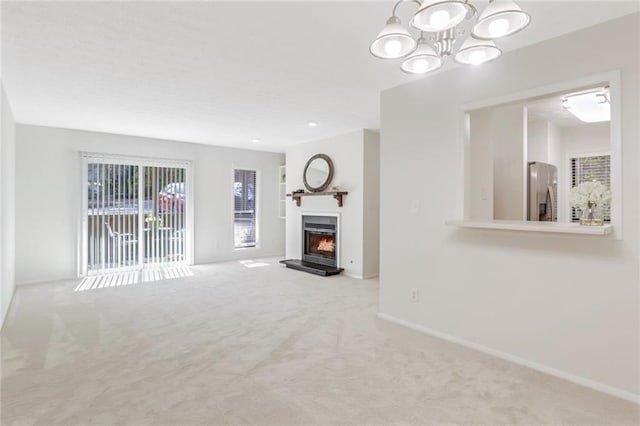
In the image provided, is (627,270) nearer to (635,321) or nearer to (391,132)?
(635,321)

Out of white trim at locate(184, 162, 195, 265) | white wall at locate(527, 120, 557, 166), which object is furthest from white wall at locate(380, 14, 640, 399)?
white trim at locate(184, 162, 195, 265)

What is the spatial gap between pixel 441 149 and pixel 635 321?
6.02 feet

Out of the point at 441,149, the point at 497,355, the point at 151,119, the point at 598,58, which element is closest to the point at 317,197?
the point at 151,119

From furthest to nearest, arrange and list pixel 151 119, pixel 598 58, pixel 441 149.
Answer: pixel 151 119 < pixel 441 149 < pixel 598 58

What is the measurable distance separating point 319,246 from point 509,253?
14.0 ft

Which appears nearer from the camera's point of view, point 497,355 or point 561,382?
point 561,382

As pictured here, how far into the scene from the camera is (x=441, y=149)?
10.5 feet

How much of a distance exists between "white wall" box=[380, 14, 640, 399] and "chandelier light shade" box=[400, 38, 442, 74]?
1.07 metres

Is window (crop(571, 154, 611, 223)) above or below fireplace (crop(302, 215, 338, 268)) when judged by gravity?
above

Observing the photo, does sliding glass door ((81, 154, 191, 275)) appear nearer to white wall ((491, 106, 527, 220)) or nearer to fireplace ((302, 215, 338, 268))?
fireplace ((302, 215, 338, 268))

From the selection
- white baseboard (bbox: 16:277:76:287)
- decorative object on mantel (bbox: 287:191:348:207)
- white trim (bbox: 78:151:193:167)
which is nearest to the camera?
white baseboard (bbox: 16:277:76:287)

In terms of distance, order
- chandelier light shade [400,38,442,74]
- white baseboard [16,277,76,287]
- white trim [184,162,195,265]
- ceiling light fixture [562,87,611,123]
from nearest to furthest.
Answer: chandelier light shade [400,38,442,74] → ceiling light fixture [562,87,611,123] → white baseboard [16,277,76,287] → white trim [184,162,195,265]

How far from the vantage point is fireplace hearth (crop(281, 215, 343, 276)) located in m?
6.21

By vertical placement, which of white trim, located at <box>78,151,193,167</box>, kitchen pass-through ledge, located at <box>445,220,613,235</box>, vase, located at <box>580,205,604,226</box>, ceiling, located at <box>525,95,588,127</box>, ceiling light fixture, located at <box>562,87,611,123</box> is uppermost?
ceiling, located at <box>525,95,588,127</box>
